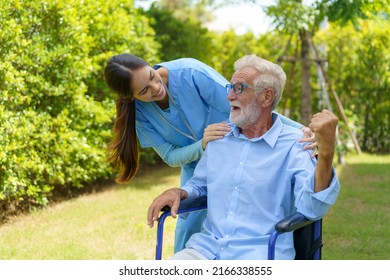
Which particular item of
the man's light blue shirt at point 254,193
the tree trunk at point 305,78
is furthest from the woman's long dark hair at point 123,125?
the tree trunk at point 305,78

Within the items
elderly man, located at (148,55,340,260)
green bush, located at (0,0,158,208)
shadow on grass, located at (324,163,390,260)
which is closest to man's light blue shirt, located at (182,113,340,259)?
elderly man, located at (148,55,340,260)

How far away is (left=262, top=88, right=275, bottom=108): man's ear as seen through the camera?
2709 millimetres

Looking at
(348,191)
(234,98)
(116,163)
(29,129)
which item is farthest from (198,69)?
(348,191)

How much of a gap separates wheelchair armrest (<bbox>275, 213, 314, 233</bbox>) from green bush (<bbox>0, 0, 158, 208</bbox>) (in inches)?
117

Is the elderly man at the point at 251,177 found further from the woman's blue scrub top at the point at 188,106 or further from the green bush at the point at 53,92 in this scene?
the green bush at the point at 53,92

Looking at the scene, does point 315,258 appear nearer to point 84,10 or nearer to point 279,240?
point 279,240

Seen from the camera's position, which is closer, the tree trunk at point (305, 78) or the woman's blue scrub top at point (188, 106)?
the woman's blue scrub top at point (188, 106)

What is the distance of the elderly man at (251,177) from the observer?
Result: 258 centimetres

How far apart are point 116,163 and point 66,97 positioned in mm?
2784

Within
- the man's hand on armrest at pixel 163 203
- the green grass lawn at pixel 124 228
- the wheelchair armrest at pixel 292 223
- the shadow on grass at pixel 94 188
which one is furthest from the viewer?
the shadow on grass at pixel 94 188

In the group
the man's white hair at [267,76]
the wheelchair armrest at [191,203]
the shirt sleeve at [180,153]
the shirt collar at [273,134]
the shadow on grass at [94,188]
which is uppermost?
the man's white hair at [267,76]

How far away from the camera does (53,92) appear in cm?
546

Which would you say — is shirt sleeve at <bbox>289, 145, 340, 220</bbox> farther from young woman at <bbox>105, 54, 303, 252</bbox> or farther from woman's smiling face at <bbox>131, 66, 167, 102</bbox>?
woman's smiling face at <bbox>131, 66, 167, 102</bbox>

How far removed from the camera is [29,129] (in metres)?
5.07
